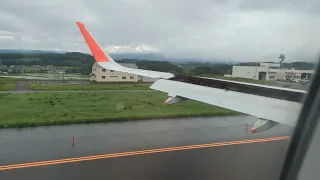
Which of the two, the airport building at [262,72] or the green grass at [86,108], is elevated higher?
the airport building at [262,72]

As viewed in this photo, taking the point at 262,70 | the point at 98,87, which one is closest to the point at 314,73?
the point at 262,70

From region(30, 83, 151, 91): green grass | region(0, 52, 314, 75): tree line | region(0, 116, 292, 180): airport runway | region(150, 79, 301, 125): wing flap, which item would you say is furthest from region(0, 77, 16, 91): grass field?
region(150, 79, 301, 125): wing flap

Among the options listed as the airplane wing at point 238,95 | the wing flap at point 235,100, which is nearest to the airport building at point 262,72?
the airplane wing at point 238,95

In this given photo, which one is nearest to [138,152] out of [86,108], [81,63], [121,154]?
[121,154]

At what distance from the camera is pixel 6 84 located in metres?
13.3

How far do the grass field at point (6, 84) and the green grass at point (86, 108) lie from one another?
64.5 inches

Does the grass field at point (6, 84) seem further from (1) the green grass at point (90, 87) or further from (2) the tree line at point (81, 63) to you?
(2) the tree line at point (81, 63)

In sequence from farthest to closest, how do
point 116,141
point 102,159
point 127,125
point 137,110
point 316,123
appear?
point 137,110, point 127,125, point 116,141, point 102,159, point 316,123

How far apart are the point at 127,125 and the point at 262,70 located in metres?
4.04

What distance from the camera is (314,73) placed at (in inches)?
29.6

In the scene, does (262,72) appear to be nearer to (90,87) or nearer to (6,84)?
(90,87)

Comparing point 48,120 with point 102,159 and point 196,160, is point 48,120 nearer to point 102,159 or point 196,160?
point 102,159

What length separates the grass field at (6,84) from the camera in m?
12.8

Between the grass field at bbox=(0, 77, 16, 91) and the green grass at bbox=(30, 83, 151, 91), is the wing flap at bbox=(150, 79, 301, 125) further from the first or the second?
the grass field at bbox=(0, 77, 16, 91)
